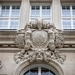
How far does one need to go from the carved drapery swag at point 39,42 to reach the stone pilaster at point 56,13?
2.21ft

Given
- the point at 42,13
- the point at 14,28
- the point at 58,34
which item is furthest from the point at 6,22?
the point at 58,34

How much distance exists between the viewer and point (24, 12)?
1505 cm

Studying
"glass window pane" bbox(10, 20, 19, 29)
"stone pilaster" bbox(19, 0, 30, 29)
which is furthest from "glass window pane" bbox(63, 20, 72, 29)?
"glass window pane" bbox(10, 20, 19, 29)

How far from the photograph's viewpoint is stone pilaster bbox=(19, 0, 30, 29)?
576 inches

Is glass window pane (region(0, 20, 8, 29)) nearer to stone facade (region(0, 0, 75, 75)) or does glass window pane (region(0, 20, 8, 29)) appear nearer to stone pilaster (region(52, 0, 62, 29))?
stone facade (region(0, 0, 75, 75))

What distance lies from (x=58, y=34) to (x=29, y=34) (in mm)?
1330

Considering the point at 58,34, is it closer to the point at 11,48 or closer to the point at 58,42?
the point at 58,42

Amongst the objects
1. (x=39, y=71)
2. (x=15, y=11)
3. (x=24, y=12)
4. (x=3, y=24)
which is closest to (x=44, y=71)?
(x=39, y=71)

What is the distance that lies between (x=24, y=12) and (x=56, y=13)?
63.3 inches

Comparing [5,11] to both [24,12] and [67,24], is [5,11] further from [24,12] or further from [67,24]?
[67,24]

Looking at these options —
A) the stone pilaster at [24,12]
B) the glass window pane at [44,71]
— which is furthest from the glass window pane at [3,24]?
the glass window pane at [44,71]

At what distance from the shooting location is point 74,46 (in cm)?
1356

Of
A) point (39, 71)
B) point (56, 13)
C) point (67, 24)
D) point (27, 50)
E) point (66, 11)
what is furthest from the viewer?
point (66, 11)

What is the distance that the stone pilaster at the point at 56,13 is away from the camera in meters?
14.6
